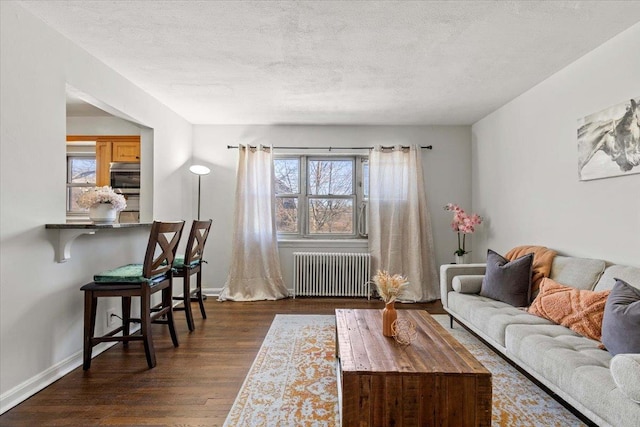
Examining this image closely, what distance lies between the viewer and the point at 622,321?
1817 mm

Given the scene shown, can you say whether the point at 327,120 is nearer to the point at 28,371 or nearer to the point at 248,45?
the point at 248,45

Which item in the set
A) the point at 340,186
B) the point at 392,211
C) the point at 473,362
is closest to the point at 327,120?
the point at 340,186

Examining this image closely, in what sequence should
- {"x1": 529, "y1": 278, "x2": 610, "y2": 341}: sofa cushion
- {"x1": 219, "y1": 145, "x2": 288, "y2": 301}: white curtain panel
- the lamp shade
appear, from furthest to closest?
1. {"x1": 219, "y1": 145, "x2": 288, "y2": 301}: white curtain panel
2. the lamp shade
3. {"x1": 529, "y1": 278, "x2": 610, "y2": 341}: sofa cushion

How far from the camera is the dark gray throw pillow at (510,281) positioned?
9.71 ft

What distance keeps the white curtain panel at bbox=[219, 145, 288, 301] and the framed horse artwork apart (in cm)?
350

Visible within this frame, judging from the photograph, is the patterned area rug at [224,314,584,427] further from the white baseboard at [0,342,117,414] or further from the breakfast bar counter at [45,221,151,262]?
the breakfast bar counter at [45,221,151,262]

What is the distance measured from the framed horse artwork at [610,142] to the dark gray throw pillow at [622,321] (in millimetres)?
983

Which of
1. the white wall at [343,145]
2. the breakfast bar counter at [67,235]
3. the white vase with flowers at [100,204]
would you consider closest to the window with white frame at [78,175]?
the white wall at [343,145]

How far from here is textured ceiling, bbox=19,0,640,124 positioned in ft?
7.40

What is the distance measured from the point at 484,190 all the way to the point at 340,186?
1.94 meters

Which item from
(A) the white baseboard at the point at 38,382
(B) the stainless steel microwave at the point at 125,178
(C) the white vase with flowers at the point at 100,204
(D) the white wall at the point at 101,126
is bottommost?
(A) the white baseboard at the point at 38,382

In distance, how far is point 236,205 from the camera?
495 cm

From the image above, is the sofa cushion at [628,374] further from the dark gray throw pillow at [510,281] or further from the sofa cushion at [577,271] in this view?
the dark gray throw pillow at [510,281]

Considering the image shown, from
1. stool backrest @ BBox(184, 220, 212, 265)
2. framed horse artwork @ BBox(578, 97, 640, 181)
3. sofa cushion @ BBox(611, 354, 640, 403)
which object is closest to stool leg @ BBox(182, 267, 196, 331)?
stool backrest @ BBox(184, 220, 212, 265)
